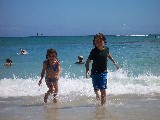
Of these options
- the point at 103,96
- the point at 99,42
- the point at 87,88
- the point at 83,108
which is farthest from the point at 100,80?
the point at 87,88

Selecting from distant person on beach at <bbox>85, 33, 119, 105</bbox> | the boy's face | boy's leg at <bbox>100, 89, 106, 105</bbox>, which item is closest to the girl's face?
distant person on beach at <bbox>85, 33, 119, 105</bbox>

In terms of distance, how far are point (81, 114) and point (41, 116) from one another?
80cm

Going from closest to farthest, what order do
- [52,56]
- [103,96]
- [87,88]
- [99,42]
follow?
[99,42] < [103,96] < [52,56] < [87,88]

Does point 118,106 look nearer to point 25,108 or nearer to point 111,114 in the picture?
point 111,114

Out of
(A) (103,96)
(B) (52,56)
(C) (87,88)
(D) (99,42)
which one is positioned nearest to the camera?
(D) (99,42)

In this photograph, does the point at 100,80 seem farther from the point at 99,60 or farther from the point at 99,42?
the point at 99,42

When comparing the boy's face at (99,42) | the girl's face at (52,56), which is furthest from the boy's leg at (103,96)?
the girl's face at (52,56)

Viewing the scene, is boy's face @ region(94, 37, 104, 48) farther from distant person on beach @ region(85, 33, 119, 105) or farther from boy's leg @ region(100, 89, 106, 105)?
boy's leg @ region(100, 89, 106, 105)

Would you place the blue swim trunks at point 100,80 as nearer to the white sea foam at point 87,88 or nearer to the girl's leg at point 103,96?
the girl's leg at point 103,96

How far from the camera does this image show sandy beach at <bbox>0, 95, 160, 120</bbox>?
5.65 meters

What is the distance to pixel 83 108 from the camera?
6.37 m

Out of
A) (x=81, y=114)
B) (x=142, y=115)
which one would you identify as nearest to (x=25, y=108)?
(x=81, y=114)

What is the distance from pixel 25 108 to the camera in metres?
6.49

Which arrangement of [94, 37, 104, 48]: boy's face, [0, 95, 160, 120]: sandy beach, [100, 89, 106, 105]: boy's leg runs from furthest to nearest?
1. [100, 89, 106, 105]: boy's leg
2. [94, 37, 104, 48]: boy's face
3. [0, 95, 160, 120]: sandy beach
